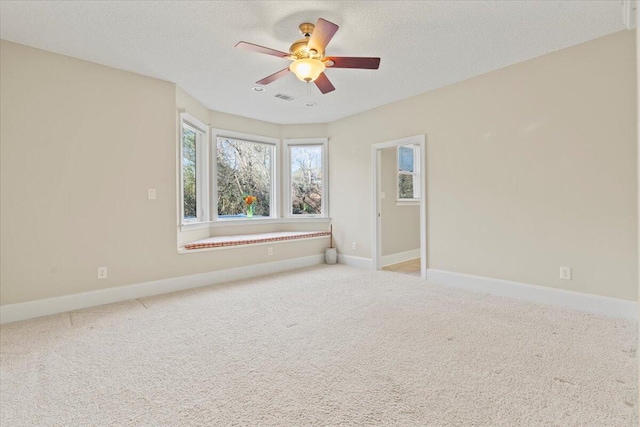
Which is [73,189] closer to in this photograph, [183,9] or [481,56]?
[183,9]

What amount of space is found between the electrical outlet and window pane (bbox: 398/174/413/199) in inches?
118

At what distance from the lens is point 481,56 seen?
317 cm

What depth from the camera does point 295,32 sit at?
2701 mm

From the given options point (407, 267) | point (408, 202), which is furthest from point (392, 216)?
point (407, 267)

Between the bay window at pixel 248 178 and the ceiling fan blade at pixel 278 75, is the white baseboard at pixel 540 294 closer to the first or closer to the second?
the bay window at pixel 248 178

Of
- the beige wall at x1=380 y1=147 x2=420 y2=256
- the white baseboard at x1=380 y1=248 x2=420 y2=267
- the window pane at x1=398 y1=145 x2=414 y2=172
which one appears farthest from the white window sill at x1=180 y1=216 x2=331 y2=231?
the window pane at x1=398 y1=145 x2=414 y2=172

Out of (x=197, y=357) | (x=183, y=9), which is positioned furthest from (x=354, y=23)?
(x=197, y=357)

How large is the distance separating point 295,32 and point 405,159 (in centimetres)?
383

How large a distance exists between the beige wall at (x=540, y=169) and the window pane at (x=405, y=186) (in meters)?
1.51

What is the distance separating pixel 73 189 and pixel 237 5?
2410mm

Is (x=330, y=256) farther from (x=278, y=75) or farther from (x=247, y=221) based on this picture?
(x=278, y=75)

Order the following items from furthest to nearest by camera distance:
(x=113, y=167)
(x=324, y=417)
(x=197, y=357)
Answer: (x=113, y=167) → (x=197, y=357) → (x=324, y=417)

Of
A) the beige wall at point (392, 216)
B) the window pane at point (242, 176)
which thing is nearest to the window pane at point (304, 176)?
the window pane at point (242, 176)

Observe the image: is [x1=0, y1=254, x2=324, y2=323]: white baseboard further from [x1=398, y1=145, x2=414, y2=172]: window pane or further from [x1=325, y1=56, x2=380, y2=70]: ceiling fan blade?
[x1=325, y1=56, x2=380, y2=70]: ceiling fan blade
